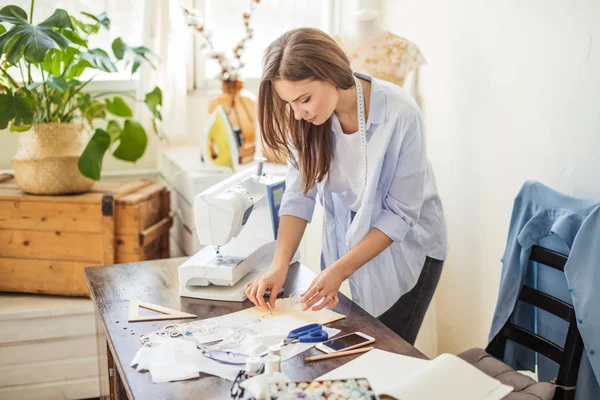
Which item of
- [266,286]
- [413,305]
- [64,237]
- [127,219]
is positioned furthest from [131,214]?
[413,305]

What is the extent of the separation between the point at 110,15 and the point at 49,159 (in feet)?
3.35

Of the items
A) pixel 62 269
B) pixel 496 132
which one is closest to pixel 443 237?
pixel 496 132

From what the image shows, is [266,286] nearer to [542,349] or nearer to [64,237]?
[542,349]

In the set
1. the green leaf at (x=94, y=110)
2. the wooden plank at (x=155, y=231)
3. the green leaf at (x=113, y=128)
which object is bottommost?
the wooden plank at (x=155, y=231)

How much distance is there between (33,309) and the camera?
A: 269cm

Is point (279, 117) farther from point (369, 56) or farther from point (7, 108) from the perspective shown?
point (7, 108)

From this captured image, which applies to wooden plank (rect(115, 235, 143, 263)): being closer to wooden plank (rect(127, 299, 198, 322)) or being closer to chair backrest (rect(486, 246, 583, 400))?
wooden plank (rect(127, 299, 198, 322))

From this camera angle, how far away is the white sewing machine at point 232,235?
1.76m

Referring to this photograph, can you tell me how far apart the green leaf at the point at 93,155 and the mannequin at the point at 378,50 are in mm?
1058

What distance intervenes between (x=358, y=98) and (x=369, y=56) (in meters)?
1.05

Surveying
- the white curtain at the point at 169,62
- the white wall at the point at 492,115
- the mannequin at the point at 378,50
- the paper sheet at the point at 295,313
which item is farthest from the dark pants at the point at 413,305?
the white curtain at the point at 169,62

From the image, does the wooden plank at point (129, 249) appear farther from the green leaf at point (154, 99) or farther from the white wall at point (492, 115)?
the white wall at point (492, 115)

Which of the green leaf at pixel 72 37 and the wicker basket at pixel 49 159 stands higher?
the green leaf at pixel 72 37

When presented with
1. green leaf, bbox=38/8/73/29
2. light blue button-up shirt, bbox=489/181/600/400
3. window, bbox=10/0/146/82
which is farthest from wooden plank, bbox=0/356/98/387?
light blue button-up shirt, bbox=489/181/600/400
